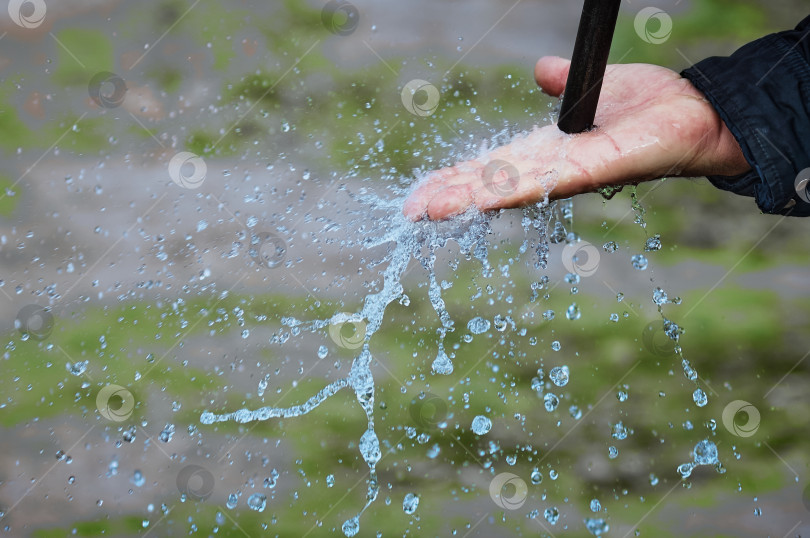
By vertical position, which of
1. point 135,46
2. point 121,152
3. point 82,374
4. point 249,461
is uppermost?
point 135,46

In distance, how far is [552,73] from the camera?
3.93 ft

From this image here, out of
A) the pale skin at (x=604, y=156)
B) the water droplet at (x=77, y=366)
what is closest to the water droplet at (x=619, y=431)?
the pale skin at (x=604, y=156)

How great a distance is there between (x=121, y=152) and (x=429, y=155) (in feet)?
2.20

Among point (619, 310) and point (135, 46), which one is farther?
point (619, 310)

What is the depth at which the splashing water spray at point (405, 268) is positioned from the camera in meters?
1.13

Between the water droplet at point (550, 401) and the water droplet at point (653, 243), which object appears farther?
the water droplet at point (550, 401)

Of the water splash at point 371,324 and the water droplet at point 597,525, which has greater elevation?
the water splash at point 371,324

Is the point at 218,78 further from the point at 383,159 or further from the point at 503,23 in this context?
the point at 503,23

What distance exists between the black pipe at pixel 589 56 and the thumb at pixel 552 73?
0.21 metres

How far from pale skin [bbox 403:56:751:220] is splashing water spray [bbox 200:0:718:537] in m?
0.02

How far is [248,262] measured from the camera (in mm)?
1700

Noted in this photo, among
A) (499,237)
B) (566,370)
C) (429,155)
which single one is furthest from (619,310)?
(429,155)

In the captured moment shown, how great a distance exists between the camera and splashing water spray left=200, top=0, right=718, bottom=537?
44.5 inches

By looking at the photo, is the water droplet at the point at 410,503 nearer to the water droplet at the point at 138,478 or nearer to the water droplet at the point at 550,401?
the water droplet at the point at 550,401
